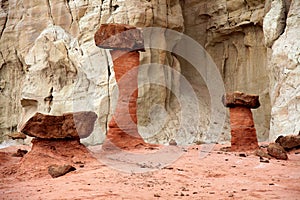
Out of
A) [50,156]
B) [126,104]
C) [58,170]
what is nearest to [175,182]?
[58,170]

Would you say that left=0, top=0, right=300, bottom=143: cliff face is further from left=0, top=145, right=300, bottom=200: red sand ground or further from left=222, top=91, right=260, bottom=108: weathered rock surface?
left=0, top=145, right=300, bottom=200: red sand ground

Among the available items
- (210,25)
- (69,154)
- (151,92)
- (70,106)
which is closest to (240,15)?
(210,25)

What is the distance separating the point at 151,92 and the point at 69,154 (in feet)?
31.4

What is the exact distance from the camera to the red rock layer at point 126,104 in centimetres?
968

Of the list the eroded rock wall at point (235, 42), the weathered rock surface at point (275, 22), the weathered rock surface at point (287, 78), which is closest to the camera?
the weathered rock surface at point (287, 78)

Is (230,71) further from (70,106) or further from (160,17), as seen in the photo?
(70,106)

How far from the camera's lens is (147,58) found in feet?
55.9

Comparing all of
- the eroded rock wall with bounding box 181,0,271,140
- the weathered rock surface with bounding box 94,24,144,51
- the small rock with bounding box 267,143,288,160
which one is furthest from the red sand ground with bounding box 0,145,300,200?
the eroded rock wall with bounding box 181,0,271,140

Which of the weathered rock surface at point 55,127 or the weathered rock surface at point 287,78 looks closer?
the weathered rock surface at point 55,127

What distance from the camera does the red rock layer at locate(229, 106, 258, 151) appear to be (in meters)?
9.35

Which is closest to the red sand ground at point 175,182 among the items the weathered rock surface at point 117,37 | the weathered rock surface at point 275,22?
the weathered rock surface at point 117,37

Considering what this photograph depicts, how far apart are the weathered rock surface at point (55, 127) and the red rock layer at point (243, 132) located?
12.2 ft

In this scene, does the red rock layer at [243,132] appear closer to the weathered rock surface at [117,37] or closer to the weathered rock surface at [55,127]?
the weathered rock surface at [117,37]

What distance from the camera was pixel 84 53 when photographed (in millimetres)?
17531
